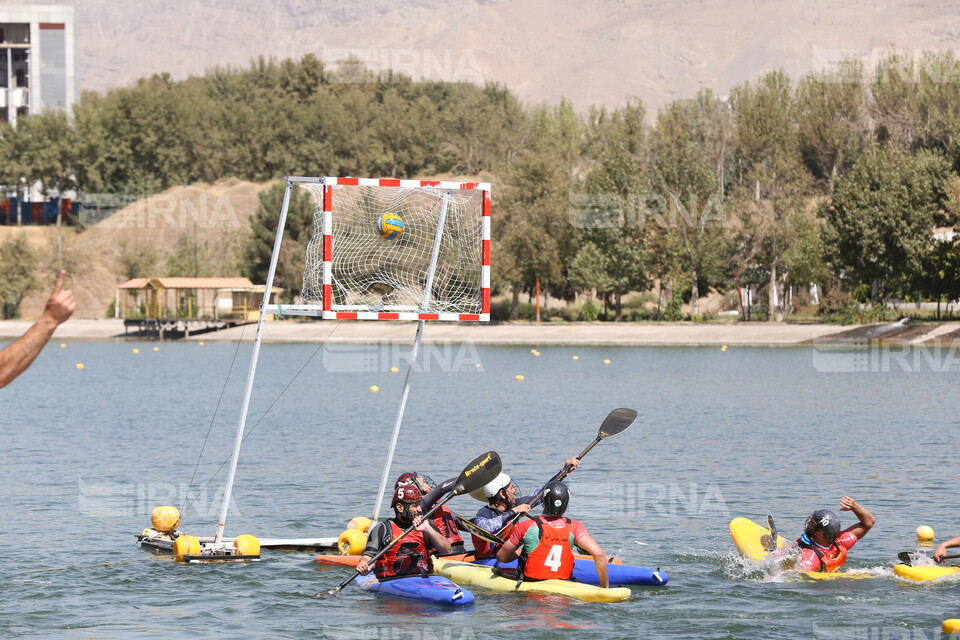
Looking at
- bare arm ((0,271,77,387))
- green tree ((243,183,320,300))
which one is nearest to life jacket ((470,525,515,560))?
bare arm ((0,271,77,387))

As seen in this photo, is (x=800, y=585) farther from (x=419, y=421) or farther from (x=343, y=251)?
(x=419, y=421)

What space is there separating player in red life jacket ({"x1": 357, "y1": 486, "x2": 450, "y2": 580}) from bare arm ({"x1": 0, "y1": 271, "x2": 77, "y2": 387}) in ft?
25.5

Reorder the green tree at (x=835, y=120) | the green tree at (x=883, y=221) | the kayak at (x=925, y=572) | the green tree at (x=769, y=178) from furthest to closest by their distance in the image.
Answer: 1. the green tree at (x=835, y=120)
2. the green tree at (x=769, y=178)
3. the green tree at (x=883, y=221)
4. the kayak at (x=925, y=572)

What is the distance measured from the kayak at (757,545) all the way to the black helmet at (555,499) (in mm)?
3914

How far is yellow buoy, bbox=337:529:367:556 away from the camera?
57.9 ft

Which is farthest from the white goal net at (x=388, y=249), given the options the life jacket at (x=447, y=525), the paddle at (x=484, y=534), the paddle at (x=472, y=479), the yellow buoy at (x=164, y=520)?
the yellow buoy at (x=164, y=520)

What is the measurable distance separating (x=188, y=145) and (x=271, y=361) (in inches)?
2695

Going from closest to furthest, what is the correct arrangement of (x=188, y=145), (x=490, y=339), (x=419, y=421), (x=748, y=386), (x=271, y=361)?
→ 1. (x=419, y=421)
2. (x=748, y=386)
3. (x=271, y=361)
4. (x=490, y=339)
5. (x=188, y=145)

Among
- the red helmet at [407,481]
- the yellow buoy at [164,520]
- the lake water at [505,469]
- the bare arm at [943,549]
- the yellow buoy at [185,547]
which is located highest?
the red helmet at [407,481]

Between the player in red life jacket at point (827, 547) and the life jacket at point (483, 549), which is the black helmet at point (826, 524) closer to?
the player in red life jacket at point (827, 547)

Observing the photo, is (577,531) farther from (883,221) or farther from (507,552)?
(883,221)

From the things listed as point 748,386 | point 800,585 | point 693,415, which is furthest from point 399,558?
point 748,386

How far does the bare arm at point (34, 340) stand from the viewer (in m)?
7.75

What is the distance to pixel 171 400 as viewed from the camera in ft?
149
